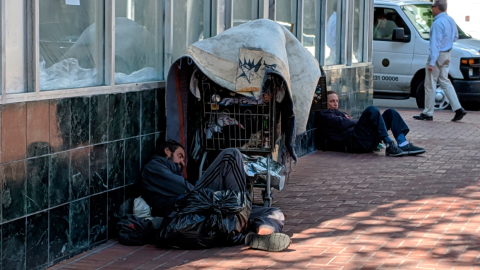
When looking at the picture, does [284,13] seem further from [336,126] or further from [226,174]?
[226,174]

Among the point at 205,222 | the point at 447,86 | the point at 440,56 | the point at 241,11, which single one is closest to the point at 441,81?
the point at 447,86

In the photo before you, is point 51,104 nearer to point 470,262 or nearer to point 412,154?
point 470,262

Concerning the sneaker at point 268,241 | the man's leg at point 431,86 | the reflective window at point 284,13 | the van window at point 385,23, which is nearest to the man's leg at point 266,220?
the sneaker at point 268,241

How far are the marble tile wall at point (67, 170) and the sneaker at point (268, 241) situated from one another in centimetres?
115

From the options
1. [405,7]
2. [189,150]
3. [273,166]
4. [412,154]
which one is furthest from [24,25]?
[405,7]

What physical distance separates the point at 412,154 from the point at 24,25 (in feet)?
21.7

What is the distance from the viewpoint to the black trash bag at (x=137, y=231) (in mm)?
5734

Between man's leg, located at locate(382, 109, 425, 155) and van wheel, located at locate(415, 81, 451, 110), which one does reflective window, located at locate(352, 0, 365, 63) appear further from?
van wheel, located at locate(415, 81, 451, 110)

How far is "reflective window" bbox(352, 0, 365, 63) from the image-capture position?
12.8m

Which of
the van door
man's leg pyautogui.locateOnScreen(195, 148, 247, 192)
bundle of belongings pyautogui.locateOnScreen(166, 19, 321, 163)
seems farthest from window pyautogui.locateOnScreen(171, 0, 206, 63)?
the van door

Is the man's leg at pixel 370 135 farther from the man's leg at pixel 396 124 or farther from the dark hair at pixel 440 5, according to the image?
the dark hair at pixel 440 5

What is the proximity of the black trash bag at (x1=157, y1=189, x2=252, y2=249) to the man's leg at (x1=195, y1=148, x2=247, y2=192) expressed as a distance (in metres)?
0.18

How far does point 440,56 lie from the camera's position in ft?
45.5

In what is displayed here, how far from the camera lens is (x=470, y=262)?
5.22 metres
